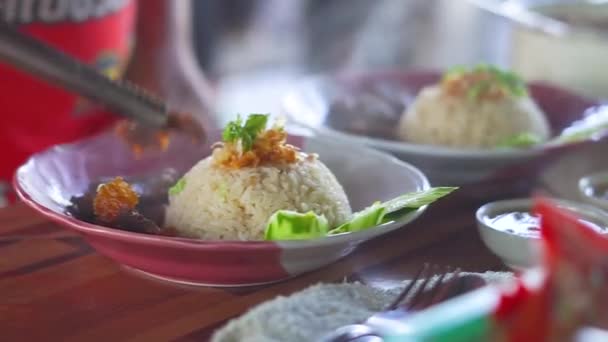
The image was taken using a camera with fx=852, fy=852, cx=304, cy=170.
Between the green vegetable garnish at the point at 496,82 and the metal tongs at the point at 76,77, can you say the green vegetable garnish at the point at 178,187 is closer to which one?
the metal tongs at the point at 76,77

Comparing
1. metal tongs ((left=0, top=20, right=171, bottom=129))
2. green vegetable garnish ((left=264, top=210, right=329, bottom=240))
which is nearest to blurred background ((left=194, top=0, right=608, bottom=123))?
metal tongs ((left=0, top=20, right=171, bottom=129))

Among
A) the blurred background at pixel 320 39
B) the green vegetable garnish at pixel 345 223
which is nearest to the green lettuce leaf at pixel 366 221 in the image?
the green vegetable garnish at pixel 345 223

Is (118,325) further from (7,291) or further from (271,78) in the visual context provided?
(271,78)

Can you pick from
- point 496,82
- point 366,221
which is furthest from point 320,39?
point 366,221

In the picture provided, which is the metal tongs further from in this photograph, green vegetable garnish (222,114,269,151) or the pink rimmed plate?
green vegetable garnish (222,114,269,151)

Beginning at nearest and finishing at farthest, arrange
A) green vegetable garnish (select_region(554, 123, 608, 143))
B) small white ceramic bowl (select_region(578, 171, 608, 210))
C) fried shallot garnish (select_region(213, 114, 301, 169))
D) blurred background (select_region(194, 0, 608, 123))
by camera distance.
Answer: fried shallot garnish (select_region(213, 114, 301, 169)) → small white ceramic bowl (select_region(578, 171, 608, 210)) → green vegetable garnish (select_region(554, 123, 608, 143)) → blurred background (select_region(194, 0, 608, 123))

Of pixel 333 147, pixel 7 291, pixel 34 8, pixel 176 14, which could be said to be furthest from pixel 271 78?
pixel 7 291

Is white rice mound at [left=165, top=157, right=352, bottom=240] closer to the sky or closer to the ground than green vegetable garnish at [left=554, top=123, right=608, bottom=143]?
closer to the ground

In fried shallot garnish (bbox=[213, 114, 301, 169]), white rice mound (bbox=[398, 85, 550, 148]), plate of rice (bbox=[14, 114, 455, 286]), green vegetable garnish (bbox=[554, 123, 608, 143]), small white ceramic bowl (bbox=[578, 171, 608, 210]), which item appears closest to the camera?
plate of rice (bbox=[14, 114, 455, 286])
